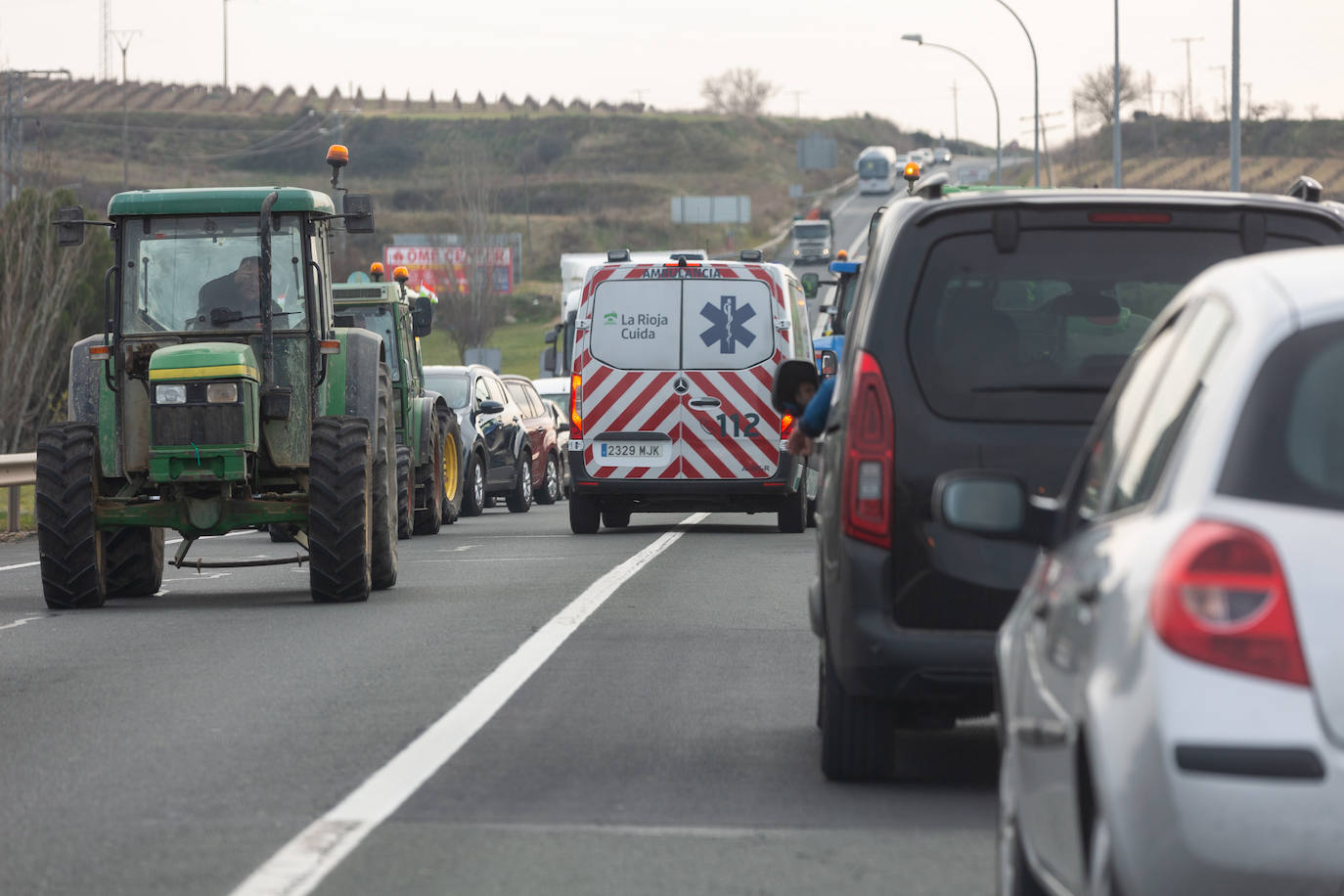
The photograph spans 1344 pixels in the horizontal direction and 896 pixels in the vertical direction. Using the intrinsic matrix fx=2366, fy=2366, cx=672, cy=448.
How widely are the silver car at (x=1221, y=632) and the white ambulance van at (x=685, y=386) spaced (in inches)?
659

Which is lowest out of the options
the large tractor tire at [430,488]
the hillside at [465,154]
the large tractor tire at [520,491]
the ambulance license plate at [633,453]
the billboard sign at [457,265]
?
the large tractor tire at [520,491]

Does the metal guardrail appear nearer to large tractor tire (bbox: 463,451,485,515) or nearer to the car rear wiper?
large tractor tire (bbox: 463,451,485,515)

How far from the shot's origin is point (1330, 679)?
3.62 m

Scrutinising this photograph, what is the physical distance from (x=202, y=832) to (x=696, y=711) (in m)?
2.91

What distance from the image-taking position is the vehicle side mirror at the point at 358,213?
14.5 m

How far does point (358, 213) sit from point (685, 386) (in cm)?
712

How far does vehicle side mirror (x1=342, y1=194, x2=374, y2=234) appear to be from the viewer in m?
14.5

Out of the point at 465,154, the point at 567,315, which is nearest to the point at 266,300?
the point at 567,315

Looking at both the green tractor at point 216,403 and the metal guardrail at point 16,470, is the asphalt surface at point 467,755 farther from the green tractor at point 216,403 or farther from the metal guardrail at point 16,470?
the metal guardrail at point 16,470

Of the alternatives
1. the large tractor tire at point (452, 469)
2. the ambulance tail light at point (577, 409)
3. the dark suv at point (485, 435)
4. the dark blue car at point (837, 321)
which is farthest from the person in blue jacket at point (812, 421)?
the dark suv at point (485, 435)

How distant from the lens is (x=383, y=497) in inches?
590

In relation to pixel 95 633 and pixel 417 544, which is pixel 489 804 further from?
pixel 417 544

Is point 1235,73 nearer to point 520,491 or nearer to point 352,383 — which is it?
point 520,491

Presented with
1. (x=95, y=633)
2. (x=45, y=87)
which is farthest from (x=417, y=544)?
(x=45, y=87)
